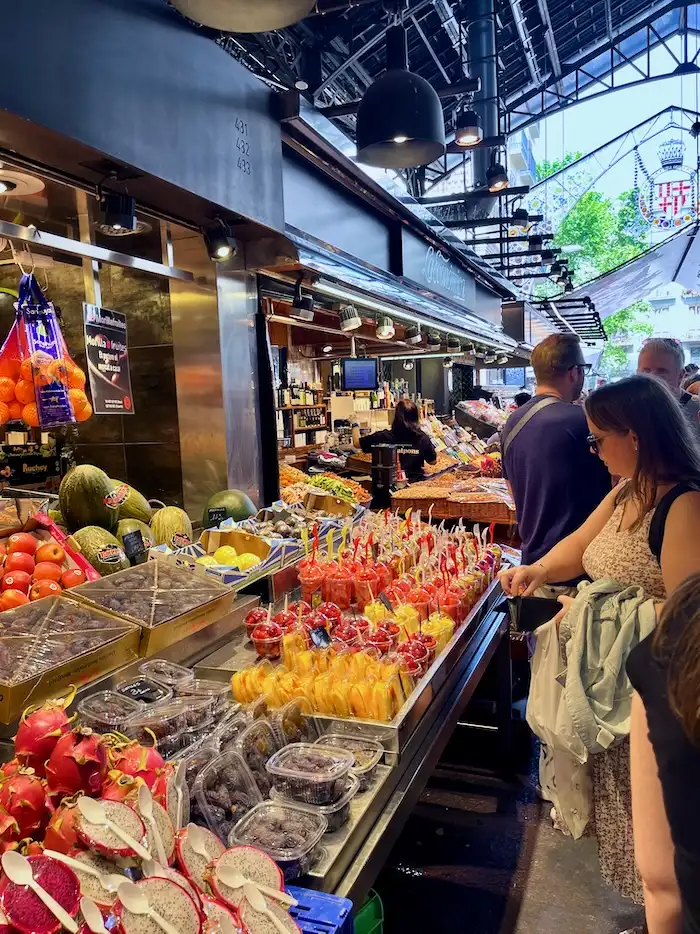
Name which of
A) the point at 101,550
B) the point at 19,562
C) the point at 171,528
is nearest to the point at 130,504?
the point at 171,528

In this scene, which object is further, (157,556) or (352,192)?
(352,192)

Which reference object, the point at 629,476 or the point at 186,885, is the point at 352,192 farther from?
the point at 186,885

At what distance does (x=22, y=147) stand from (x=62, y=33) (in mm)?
393

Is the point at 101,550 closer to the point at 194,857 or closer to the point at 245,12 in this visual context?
the point at 194,857

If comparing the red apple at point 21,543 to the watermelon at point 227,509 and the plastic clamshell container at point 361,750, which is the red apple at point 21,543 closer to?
the watermelon at point 227,509

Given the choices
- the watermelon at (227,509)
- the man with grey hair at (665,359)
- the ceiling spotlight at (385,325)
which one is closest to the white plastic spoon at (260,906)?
the watermelon at (227,509)

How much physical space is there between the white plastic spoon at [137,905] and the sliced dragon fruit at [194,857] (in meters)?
0.19

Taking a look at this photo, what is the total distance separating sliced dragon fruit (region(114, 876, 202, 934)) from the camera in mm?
1032

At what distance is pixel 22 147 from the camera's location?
236cm

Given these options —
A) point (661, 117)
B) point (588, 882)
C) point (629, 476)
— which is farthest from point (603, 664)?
point (661, 117)

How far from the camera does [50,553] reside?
8.45ft

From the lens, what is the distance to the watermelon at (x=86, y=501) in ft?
10.1

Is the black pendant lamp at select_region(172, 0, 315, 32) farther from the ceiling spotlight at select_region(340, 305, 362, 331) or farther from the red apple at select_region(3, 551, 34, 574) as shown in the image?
the ceiling spotlight at select_region(340, 305, 362, 331)

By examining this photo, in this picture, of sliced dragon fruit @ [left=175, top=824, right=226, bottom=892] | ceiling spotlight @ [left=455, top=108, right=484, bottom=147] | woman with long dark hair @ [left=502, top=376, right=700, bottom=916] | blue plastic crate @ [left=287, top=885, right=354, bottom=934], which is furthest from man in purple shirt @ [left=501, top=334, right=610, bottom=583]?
ceiling spotlight @ [left=455, top=108, right=484, bottom=147]
